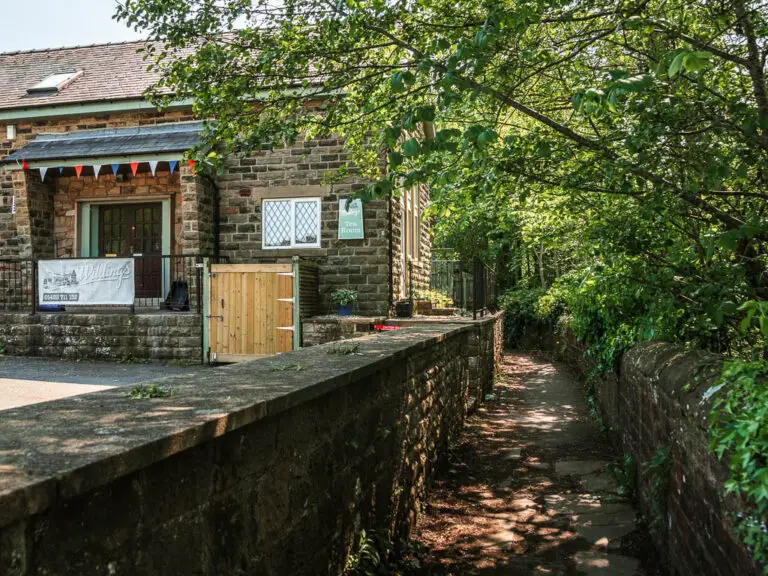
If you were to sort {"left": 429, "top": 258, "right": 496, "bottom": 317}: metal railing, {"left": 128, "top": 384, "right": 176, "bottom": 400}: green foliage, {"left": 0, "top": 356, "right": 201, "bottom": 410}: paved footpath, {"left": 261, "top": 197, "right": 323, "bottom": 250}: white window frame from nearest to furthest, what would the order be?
{"left": 128, "top": 384, "right": 176, "bottom": 400}: green foliage → {"left": 0, "top": 356, "right": 201, "bottom": 410}: paved footpath → {"left": 261, "top": 197, "right": 323, "bottom": 250}: white window frame → {"left": 429, "top": 258, "right": 496, "bottom": 317}: metal railing

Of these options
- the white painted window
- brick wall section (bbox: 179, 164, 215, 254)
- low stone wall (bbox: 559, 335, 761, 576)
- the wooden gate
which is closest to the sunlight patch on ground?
the wooden gate

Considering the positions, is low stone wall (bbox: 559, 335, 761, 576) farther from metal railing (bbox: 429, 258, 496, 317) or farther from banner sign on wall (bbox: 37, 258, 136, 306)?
banner sign on wall (bbox: 37, 258, 136, 306)

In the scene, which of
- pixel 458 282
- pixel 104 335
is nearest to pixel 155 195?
pixel 104 335

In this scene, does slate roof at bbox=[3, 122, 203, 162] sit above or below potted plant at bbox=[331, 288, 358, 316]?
above

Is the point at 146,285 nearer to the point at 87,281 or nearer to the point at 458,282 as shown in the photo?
the point at 87,281

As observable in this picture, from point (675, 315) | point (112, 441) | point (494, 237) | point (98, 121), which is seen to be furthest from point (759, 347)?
point (494, 237)

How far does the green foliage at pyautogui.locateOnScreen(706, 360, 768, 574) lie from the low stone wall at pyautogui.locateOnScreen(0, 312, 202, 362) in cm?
1157

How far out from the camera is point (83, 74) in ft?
56.2

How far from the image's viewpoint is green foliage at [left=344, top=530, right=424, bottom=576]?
343 centimetres

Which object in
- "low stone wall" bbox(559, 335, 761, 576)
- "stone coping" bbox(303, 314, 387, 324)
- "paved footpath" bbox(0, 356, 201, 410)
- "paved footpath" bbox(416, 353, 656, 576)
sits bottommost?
"paved footpath" bbox(416, 353, 656, 576)

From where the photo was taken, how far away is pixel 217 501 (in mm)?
2125

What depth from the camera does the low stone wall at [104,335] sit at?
1297cm

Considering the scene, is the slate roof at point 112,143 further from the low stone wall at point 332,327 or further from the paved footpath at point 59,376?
the low stone wall at point 332,327

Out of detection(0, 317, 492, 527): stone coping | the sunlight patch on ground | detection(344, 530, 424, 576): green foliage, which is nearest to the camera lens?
detection(0, 317, 492, 527): stone coping
